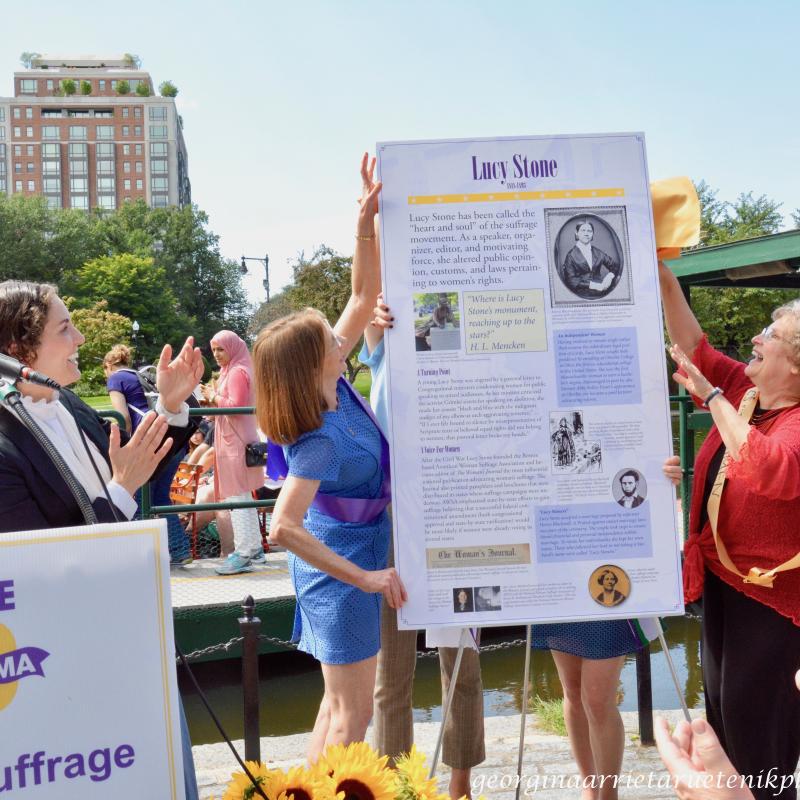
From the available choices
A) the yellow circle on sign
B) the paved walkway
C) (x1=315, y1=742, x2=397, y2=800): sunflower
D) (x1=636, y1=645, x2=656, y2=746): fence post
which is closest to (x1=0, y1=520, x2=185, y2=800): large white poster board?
the yellow circle on sign

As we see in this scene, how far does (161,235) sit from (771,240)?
85602 millimetres

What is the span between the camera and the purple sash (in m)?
2.77

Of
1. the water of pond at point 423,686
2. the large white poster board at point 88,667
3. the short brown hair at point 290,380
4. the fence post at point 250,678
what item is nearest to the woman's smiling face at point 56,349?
the short brown hair at point 290,380

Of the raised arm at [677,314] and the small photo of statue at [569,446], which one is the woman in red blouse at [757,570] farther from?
the small photo of statue at [569,446]

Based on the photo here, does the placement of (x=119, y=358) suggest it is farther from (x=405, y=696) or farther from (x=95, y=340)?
(x=95, y=340)

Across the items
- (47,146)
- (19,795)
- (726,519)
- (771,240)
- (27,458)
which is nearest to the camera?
(19,795)

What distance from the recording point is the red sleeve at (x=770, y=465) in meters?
2.62

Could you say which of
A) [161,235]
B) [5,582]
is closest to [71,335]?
[5,582]

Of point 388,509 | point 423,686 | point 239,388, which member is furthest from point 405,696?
point 239,388

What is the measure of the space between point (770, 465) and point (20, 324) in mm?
2253

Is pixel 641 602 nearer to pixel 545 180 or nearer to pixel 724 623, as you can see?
pixel 724 623

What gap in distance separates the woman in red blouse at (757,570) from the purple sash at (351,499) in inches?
40.8

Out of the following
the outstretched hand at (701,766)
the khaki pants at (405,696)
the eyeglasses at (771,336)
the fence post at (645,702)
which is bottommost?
the fence post at (645,702)

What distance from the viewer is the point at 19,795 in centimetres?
151
